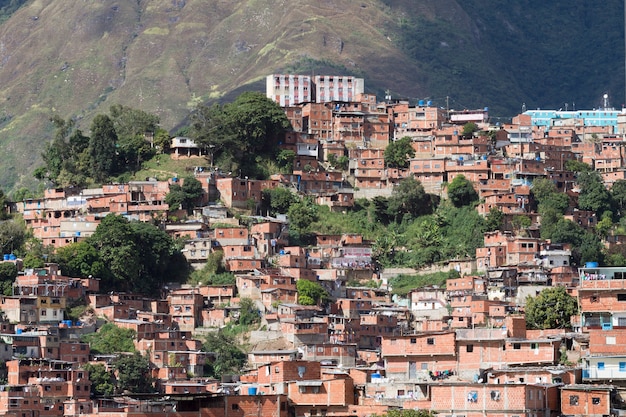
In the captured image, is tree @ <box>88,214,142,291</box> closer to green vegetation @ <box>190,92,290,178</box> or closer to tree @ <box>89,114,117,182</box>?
tree @ <box>89,114,117,182</box>

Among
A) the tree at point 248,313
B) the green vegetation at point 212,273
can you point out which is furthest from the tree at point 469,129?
the tree at point 248,313

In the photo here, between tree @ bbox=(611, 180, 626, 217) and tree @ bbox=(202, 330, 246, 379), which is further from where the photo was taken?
tree @ bbox=(611, 180, 626, 217)

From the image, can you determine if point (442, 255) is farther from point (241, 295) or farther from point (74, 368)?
Answer: point (74, 368)

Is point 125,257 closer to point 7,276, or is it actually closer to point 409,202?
point 7,276

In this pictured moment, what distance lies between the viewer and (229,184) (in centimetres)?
9450

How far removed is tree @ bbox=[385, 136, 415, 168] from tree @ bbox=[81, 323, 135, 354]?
25280mm

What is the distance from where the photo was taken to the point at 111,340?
80.6 metres

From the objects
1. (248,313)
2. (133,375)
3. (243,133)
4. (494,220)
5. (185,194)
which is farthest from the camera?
(243,133)

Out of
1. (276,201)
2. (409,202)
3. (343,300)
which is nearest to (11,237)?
(276,201)

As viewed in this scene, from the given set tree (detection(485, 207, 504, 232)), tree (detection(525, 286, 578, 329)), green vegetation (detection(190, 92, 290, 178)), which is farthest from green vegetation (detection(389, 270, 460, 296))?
tree (detection(525, 286, 578, 329))

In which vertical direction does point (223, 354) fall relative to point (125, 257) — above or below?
below

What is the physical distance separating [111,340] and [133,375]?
6.06 metres

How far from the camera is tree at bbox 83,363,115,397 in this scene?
73188 millimetres

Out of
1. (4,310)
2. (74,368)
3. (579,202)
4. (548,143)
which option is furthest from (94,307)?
(548,143)
